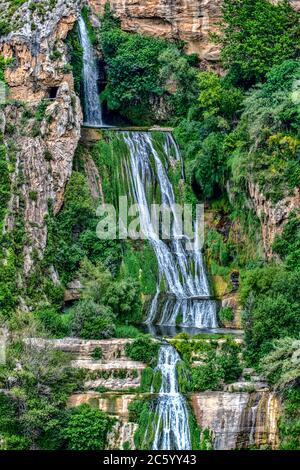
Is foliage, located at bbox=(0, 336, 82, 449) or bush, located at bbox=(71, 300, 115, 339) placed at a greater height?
bush, located at bbox=(71, 300, 115, 339)

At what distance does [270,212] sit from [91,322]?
10.9m

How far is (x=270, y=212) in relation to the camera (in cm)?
5347

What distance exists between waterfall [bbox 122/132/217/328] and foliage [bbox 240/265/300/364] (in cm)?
534

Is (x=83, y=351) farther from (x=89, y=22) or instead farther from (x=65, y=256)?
(x=89, y=22)

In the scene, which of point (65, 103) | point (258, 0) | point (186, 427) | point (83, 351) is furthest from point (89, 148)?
point (186, 427)

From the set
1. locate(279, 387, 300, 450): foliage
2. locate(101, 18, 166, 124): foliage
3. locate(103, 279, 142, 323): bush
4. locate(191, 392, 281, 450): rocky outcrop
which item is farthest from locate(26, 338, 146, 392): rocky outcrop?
locate(101, 18, 166, 124): foliage

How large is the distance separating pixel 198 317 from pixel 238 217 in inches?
270

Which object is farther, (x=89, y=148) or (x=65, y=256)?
(x=89, y=148)

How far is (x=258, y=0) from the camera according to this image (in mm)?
62219

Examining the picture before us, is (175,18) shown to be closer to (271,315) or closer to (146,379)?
(271,315)

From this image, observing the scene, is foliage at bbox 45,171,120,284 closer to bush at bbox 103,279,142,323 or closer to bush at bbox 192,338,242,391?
bush at bbox 103,279,142,323

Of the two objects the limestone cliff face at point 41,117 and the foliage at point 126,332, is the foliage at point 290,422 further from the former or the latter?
the limestone cliff face at point 41,117

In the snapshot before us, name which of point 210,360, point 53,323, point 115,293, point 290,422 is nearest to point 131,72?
point 115,293

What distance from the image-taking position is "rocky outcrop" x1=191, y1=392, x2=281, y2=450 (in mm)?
43062
